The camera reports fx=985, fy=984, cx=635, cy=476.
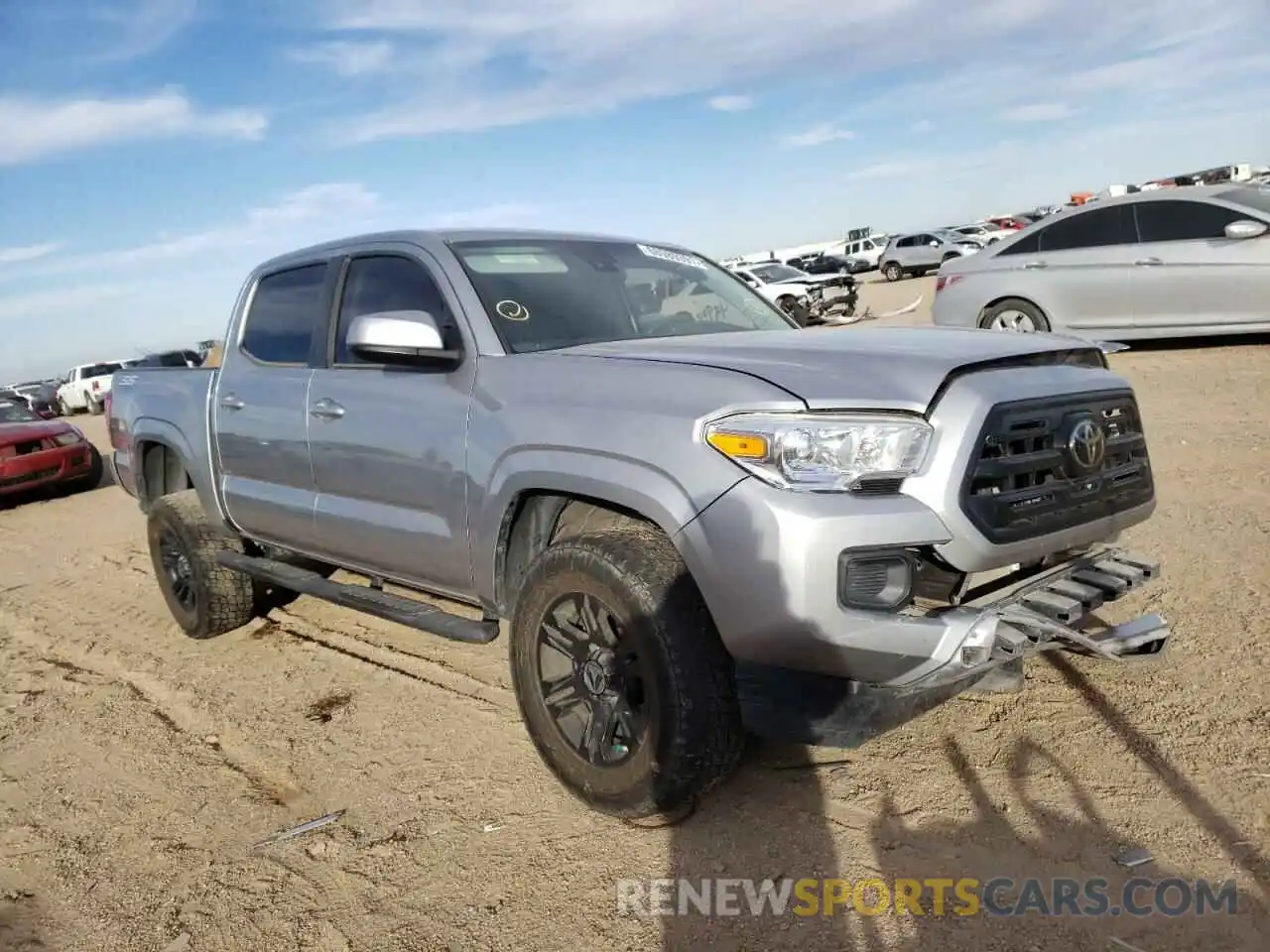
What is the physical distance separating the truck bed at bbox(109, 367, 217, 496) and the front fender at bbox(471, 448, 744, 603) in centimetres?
237

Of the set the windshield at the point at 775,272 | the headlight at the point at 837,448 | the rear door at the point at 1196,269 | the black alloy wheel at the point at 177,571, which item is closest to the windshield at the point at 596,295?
the headlight at the point at 837,448

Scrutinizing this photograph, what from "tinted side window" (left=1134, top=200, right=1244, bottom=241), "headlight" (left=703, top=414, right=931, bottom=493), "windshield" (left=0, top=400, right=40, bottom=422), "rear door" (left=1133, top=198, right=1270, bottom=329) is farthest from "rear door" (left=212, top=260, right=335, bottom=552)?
"windshield" (left=0, top=400, right=40, bottom=422)

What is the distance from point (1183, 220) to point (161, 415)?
8.79 metres

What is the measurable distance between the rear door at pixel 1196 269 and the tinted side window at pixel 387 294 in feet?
25.7

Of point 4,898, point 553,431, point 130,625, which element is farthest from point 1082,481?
point 130,625

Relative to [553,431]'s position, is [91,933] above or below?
below

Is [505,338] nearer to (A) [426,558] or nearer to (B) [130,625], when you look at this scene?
(A) [426,558]

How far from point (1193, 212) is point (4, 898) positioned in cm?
1006

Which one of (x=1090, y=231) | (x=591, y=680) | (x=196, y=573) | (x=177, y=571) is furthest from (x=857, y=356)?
(x=1090, y=231)

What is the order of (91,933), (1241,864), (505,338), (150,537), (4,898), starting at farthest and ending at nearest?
(150,537) → (505,338) → (4,898) → (91,933) → (1241,864)

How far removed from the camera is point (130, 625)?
5867mm

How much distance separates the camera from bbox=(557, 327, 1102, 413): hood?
2658 millimetres

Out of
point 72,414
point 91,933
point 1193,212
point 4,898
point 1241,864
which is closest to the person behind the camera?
point 1241,864

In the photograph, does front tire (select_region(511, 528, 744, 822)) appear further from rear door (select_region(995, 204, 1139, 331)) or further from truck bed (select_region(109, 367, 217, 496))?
rear door (select_region(995, 204, 1139, 331))
